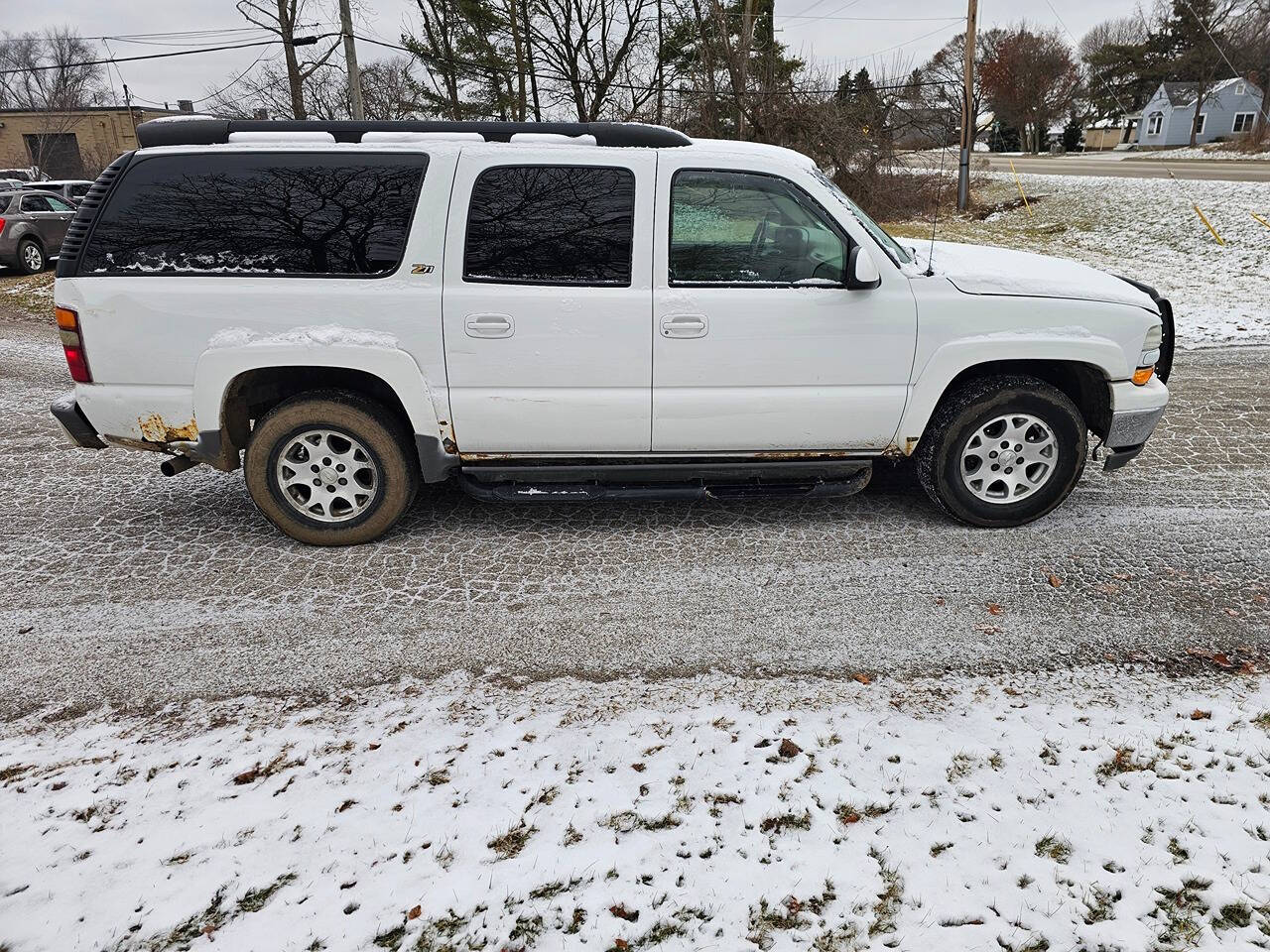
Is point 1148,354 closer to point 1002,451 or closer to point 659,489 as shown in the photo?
point 1002,451

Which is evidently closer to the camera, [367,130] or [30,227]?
[367,130]

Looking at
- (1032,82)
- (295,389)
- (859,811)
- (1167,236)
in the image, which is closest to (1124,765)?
(859,811)

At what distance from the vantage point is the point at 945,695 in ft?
10.7

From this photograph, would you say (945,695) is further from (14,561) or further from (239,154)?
(14,561)

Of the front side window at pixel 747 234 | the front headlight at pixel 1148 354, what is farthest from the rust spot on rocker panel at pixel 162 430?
the front headlight at pixel 1148 354

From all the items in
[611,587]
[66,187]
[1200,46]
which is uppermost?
[1200,46]

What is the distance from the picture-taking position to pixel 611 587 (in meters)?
4.16

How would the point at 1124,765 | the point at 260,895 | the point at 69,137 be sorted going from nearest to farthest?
the point at 260,895 → the point at 1124,765 → the point at 69,137

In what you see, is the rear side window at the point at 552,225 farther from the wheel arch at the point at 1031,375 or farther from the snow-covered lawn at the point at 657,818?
the snow-covered lawn at the point at 657,818

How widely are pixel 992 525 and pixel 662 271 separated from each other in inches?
93.6

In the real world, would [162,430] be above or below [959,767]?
above

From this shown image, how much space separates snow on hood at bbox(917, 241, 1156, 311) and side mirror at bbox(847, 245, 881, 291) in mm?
477

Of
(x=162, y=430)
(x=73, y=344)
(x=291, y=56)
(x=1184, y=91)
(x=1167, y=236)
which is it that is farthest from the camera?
(x=1184, y=91)

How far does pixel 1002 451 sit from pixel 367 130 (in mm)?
3773
